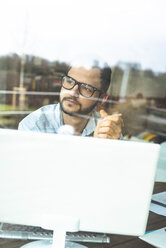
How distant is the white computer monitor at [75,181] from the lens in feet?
2.93

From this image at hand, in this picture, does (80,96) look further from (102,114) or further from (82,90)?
(102,114)

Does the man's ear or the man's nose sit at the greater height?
the man's nose

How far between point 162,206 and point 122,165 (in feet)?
3.00

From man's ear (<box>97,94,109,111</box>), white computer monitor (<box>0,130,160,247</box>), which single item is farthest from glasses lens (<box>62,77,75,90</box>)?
white computer monitor (<box>0,130,160,247</box>)

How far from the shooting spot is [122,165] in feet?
2.99

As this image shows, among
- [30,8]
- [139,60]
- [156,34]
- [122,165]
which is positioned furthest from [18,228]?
[139,60]

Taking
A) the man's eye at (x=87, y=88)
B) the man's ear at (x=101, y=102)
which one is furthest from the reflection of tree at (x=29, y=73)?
the man's eye at (x=87, y=88)

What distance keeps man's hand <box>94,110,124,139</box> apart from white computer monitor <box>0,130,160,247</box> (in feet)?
3.36

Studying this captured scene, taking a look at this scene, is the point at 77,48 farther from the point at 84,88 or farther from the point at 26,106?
the point at 84,88

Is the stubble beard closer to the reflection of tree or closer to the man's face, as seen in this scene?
the man's face

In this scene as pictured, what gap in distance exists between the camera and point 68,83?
2.31 m

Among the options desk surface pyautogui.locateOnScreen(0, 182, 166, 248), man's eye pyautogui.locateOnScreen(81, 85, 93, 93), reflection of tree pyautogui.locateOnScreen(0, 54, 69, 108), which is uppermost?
man's eye pyautogui.locateOnScreen(81, 85, 93, 93)

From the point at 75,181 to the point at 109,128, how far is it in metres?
1.15

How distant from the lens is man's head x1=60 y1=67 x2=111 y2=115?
2.31 m
